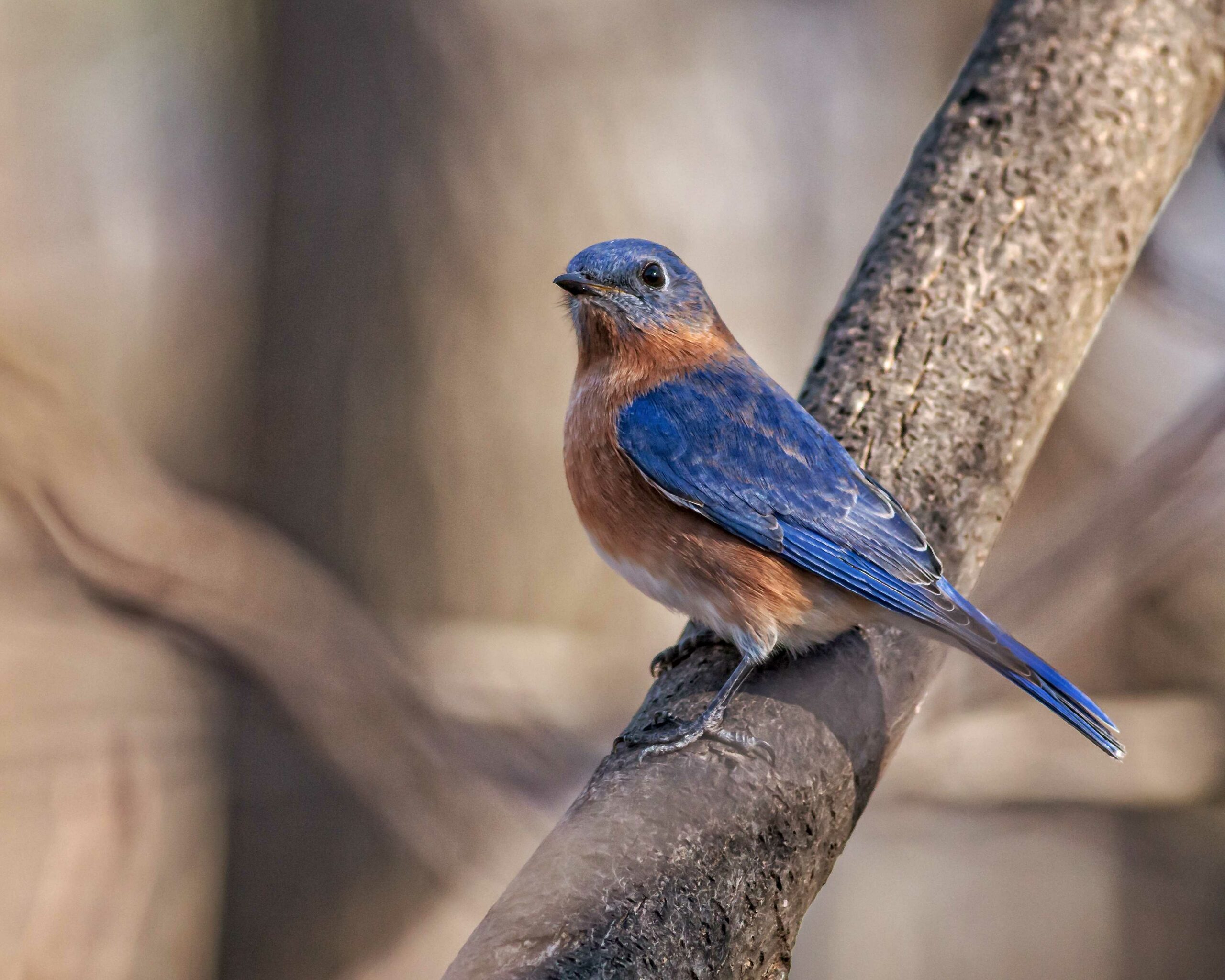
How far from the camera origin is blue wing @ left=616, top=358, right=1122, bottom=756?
1.98 m

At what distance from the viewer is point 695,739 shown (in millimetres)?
1756

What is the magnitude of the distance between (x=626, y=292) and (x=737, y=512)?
619 millimetres

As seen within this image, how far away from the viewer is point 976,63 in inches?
107

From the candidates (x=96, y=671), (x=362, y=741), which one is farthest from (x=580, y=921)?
(x=96, y=671)

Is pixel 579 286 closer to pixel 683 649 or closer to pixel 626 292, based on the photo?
pixel 626 292

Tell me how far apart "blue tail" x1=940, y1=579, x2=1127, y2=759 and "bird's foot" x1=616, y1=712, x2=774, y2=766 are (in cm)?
47

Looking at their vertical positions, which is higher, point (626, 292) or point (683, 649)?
point (626, 292)

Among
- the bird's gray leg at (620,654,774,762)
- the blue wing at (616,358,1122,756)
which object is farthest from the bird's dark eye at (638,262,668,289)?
the bird's gray leg at (620,654,774,762)

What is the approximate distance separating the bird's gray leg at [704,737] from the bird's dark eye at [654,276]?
3.35 feet

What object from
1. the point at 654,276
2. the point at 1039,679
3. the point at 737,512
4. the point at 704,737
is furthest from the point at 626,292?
the point at 1039,679

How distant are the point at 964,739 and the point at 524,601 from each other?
147 centimetres

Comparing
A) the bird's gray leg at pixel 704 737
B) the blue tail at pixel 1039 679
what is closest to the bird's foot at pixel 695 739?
the bird's gray leg at pixel 704 737

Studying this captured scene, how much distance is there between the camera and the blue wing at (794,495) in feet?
6.51

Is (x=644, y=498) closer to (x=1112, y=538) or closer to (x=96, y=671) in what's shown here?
(x=1112, y=538)
